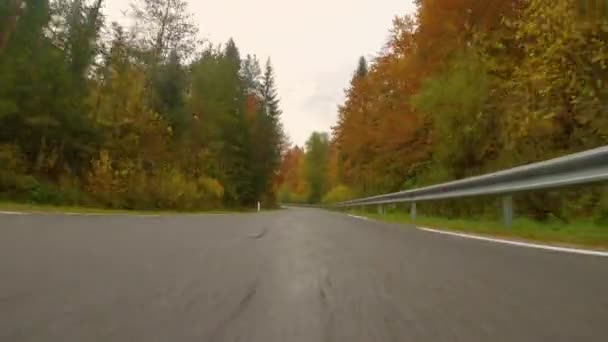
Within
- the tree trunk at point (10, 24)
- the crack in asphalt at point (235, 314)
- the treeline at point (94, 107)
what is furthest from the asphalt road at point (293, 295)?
the tree trunk at point (10, 24)

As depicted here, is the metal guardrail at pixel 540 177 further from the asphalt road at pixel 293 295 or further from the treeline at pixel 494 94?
the treeline at pixel 494 94

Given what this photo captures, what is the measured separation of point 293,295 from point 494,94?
43.8 feet

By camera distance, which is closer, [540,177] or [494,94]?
[540,177]

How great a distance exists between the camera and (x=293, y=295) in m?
2.59

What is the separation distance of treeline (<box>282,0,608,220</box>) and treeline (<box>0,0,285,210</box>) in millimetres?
12102

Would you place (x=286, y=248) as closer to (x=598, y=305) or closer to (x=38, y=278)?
(x=38, y=278)

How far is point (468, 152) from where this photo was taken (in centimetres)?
1583

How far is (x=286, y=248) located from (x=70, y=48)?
2617 centimetres

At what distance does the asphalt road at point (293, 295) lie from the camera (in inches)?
72.8

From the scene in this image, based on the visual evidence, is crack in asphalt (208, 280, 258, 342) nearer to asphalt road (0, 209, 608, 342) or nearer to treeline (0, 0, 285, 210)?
asphalt road (0, 209, 608, 342)

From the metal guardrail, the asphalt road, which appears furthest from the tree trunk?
the asphalt road

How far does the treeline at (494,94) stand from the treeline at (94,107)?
12.1 m

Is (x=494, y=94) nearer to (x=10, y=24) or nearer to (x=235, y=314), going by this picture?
(x=235, y=314)

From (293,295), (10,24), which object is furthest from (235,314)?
(10,24)
